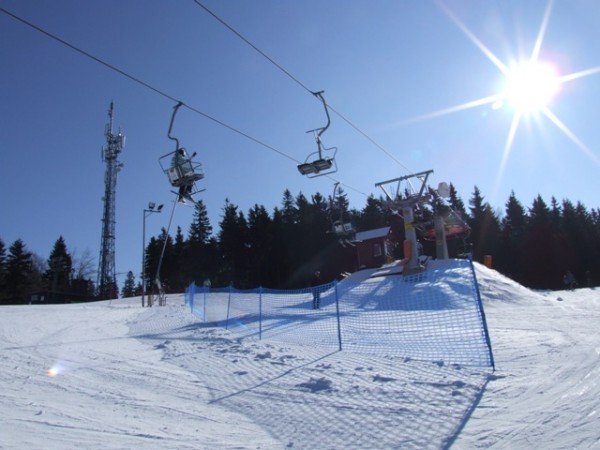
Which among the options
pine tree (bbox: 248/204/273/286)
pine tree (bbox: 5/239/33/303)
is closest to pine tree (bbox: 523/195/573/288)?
pine tree (bbox: 248/204/273/286)

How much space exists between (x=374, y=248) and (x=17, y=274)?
161 feet

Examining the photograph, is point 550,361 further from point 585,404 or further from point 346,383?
point 346,383

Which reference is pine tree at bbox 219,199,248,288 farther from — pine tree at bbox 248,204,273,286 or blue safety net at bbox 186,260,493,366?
blue safety net at bbox 186,260,493,366

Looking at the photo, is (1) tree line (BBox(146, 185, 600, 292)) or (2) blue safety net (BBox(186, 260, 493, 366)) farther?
(1) tree line (BBox(146, 185, 600, 292))

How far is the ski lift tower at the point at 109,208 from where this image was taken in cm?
4350

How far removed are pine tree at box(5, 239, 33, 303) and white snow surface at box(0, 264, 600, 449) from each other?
55.8 m

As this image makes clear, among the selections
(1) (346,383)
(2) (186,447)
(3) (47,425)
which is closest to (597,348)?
(1) (346,383)

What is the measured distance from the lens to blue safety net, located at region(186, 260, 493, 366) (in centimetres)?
766

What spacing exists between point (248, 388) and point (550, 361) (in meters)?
4.60

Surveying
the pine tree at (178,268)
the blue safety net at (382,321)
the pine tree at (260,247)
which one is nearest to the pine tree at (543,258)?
the pine tree at (260,247)

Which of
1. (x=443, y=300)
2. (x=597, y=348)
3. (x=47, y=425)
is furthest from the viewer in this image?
(x=443, y=300)

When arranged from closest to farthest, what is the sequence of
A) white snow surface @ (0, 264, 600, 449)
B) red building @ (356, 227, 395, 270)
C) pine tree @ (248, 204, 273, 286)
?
white snow surface @ (0, 264, 600, 449) < red building @ (356, 227, 395, 270) < pine tree @ (248, 204, 273, 286)

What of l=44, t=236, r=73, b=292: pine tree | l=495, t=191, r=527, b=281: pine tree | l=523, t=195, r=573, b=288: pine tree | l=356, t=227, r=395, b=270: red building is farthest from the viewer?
l=44, t=236, r=73, b=292: pine tree

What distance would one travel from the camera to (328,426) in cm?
447
